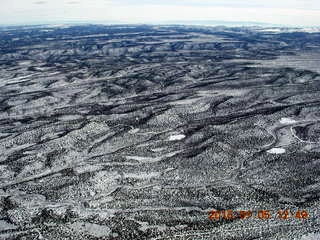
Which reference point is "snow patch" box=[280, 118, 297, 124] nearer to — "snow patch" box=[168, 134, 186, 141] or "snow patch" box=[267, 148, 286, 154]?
"snow patch" box=[267, 148, 286, 154]

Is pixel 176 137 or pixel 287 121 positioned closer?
pixel 176 137

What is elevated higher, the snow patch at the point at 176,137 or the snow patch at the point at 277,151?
the snow patch at the point at 176,137
